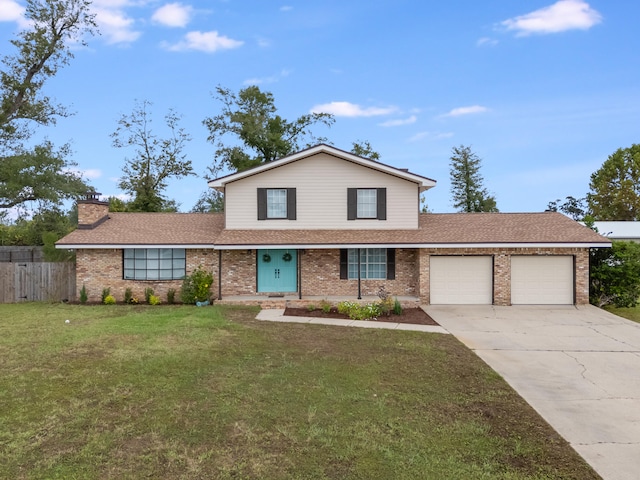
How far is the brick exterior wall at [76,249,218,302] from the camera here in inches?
647

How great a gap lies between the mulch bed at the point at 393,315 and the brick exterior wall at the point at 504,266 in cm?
184

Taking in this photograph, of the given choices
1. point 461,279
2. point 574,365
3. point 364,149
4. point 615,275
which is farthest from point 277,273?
point 364,149

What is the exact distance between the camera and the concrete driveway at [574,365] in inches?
211

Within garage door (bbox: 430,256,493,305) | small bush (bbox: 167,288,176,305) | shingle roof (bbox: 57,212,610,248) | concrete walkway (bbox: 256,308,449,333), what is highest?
shingle roof (bbox: 57,212,610,248)

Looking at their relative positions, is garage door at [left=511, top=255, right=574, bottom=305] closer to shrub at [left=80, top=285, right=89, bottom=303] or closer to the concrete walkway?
the concrete walkway

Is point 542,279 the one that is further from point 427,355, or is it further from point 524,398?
point 524,398

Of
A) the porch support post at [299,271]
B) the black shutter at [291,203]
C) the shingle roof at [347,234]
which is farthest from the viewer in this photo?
the black shutter at [291,203]

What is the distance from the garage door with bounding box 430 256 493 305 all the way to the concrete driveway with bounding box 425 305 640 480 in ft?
2.39

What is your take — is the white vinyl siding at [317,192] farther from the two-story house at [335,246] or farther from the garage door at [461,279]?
the garage door at [461,279]

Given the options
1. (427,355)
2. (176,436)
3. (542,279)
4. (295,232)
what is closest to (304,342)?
(427,355)

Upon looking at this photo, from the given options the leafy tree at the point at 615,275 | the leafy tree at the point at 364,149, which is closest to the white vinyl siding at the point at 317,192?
the leafy tree at the point at 615,275

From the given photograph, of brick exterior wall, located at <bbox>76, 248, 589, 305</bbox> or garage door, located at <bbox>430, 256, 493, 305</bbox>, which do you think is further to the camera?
garage door, located at <bbox>430, 256, 493, 305</bbox>

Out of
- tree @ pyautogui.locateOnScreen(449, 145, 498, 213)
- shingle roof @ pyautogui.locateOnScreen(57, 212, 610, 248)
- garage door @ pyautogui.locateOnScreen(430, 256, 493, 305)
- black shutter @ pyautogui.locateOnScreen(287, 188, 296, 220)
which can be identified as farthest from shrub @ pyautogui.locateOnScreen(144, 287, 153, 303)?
tree @ pyautogui.locateOnScreen(449, 145, 498, 213)

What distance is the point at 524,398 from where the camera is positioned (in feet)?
Answer: 22.2
